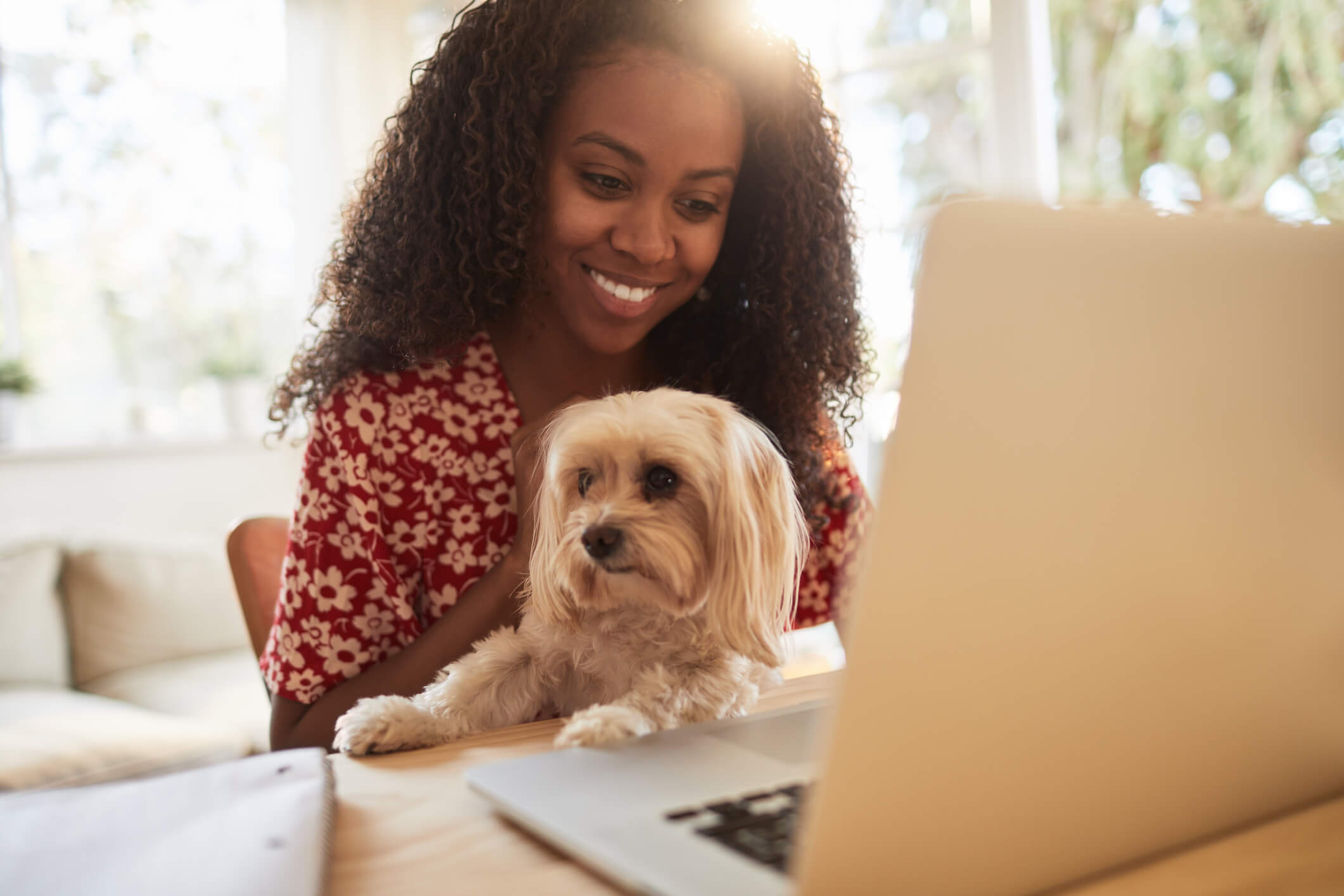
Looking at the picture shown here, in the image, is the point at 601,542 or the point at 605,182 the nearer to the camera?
the point at 601,542

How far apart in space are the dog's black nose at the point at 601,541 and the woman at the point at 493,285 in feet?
0.71

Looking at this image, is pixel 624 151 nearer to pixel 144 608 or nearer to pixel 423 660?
pixel 423 660

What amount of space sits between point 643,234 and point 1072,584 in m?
0.93

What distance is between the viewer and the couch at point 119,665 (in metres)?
2.55

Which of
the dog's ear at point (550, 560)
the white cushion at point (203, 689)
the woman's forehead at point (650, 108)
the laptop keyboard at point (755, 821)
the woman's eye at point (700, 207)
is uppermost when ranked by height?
A: the woman's forehead at point (650, 108)

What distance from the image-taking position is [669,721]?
0.98m

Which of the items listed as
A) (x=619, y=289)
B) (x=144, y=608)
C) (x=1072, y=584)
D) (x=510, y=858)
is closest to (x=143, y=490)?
(x=144, y=608)

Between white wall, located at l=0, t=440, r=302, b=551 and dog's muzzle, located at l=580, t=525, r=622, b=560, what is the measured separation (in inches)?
104

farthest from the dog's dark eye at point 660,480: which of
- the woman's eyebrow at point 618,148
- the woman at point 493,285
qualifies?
the woman's eyebrow at point 618,148

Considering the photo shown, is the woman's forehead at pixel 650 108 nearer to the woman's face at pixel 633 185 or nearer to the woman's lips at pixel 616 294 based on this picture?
the woman's face at pixel 633 185

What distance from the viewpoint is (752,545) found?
3.59 feet

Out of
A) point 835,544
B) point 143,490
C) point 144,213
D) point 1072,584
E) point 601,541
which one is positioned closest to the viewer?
point 1072,584

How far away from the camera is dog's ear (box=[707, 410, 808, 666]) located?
1.08 metres

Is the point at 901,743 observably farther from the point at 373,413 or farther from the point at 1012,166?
the point at 1012,166
